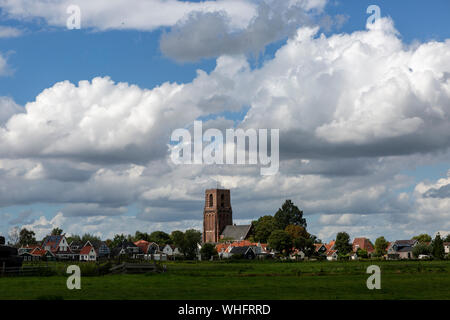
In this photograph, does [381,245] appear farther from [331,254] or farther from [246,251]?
[246,251]

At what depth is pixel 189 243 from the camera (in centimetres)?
15212

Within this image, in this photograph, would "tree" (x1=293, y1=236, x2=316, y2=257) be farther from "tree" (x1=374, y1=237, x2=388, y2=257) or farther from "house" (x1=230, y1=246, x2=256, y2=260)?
"tree" (x1=374, y1=237, x2=388, y2=257)

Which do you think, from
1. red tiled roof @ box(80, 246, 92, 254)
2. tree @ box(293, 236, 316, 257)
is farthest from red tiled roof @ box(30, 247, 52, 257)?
tree @ box(293, 236, 316, 257)

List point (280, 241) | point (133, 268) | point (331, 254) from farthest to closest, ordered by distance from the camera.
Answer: point (331, 254), point (280, 241), point (133, 268)

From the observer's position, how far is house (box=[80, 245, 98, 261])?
7185 inches

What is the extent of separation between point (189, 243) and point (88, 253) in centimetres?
4738

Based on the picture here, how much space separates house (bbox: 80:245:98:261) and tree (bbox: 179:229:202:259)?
138 feet

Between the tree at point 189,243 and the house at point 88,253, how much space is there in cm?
4197

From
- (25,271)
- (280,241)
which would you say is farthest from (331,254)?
(25,271)

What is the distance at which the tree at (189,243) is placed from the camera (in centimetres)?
15212

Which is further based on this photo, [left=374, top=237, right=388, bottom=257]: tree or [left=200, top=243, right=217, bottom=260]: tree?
[left=374, top=237, right=388, bottom=257]: tree

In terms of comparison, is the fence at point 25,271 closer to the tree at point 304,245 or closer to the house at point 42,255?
the house at point 42,255

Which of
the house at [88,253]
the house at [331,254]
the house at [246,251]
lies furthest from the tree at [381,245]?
the house at [88,253]
